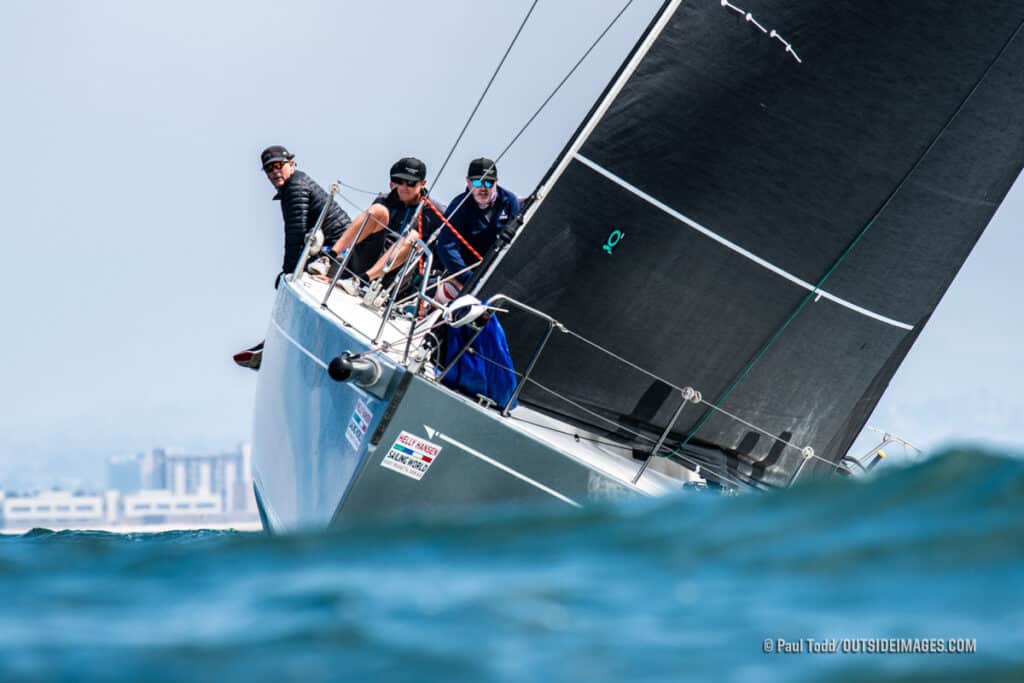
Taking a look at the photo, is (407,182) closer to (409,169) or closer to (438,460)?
(409,169)

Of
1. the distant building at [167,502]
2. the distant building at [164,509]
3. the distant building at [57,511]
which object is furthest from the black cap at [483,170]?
the distant building at [164,509]

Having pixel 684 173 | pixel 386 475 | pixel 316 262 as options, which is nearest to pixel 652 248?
pixel 684 173

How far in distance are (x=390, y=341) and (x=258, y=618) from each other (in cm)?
286

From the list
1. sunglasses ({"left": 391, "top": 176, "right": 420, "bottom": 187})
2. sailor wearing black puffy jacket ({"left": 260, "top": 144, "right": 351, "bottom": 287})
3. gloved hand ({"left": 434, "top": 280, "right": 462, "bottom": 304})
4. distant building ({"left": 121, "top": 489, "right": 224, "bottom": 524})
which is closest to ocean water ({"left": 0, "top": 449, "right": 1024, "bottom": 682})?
gloved hand ({"left": 434, "top": 280, "right": 462, "bottom": 304})

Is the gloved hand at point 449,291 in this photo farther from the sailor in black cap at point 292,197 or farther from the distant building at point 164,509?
the distant building at point 164,509

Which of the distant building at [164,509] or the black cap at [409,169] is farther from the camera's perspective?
the distant building at [164,509]

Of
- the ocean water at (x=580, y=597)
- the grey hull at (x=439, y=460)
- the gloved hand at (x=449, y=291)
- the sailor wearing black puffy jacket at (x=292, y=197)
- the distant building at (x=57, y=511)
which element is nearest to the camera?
the ocean water at (x=580, y=597)

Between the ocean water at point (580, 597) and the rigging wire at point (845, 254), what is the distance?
2594 mm

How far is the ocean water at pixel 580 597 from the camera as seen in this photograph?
2549 mm

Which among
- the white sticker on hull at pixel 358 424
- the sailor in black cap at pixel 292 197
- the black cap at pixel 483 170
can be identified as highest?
Result: the black cap at pixel 483 170

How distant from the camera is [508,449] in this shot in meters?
5.11

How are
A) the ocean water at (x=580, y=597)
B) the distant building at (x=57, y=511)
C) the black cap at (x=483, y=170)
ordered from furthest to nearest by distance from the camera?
the distant building at (x=57, y=511)
the black cap at (x=483, y=170)
the ocean water at (x=580, y=597)

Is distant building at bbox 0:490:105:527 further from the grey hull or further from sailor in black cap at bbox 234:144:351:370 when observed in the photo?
the grey hull

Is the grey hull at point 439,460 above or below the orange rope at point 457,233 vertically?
below
